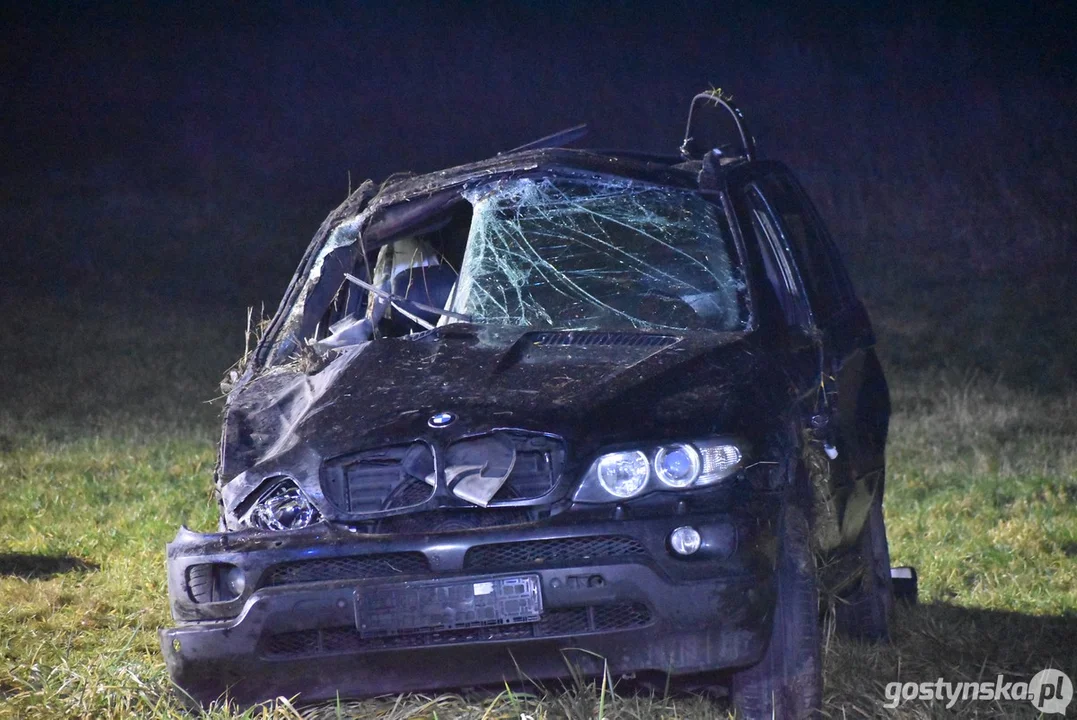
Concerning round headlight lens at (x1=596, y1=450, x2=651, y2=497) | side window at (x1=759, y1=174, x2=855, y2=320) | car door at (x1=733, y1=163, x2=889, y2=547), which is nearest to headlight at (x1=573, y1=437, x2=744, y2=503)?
round headlight lens at (x1=596, y1=450, x2=651, y2=497)

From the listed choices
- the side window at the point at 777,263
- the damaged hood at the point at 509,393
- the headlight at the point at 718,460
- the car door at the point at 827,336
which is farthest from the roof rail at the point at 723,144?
the headlight at the point at 718,460

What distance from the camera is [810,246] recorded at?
5.95 meters

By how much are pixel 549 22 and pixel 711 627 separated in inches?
1099

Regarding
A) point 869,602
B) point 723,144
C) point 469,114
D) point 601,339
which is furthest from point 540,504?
point 469,114

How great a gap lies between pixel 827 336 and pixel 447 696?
5.99 ft

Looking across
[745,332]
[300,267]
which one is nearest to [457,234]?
[300,267]

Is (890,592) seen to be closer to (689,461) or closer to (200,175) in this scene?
(689,461)

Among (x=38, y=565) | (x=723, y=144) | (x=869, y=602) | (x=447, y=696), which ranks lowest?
(x=869, y=602)

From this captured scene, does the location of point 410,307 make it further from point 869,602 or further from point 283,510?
point 869,602

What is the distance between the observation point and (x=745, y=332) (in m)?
4.54

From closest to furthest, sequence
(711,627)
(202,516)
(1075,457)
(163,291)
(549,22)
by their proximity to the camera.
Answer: (711,627)
(202,516)
(1075,457)
(163,291)
(549,22)

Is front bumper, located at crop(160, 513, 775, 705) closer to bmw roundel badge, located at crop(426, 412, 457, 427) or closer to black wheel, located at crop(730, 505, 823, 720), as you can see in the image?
black wheel, located at crop(730, 505, 823, 720)

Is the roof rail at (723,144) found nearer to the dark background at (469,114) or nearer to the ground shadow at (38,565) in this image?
the ground shadow at (38,565)

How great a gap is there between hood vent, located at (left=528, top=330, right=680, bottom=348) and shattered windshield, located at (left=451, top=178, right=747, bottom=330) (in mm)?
114
